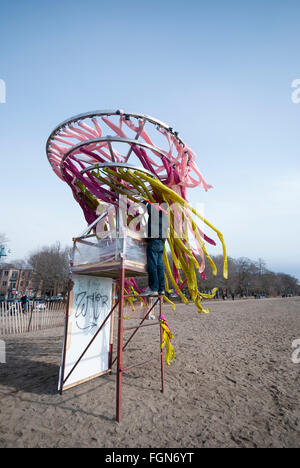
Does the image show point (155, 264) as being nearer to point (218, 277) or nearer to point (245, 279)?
point (218, 277)

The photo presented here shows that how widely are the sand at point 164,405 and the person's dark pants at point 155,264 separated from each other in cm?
231

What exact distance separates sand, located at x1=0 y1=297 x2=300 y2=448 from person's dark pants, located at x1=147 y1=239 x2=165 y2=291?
2.31 meters

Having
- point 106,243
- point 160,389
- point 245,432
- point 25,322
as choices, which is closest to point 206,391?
point 160,389

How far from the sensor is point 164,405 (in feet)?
15.5

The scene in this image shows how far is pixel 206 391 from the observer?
5395 millimetres

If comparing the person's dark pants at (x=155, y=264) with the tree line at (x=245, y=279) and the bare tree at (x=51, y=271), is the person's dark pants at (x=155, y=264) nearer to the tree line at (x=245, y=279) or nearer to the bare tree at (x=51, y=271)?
the bare tree at (x=51, y=271)

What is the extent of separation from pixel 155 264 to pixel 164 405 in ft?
9.04

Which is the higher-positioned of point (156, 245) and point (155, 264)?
point (156, 245)

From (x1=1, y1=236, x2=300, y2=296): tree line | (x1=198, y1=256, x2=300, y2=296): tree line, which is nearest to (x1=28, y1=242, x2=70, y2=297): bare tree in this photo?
(x1=1, y1=236, x2=300, y2=296): tree line

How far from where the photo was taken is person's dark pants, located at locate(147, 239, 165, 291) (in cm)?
527

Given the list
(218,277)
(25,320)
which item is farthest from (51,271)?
(218,277)

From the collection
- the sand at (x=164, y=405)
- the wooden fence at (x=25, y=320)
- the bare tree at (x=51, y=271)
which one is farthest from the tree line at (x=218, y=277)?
the sand at (x=164, y=405)

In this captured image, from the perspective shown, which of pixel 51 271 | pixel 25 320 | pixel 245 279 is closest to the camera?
pixel 25 320

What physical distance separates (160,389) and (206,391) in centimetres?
103
